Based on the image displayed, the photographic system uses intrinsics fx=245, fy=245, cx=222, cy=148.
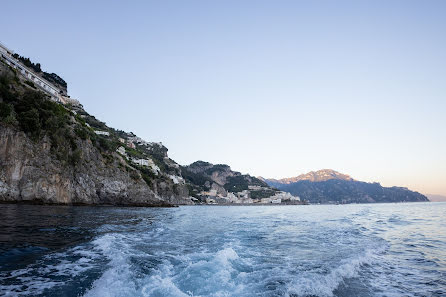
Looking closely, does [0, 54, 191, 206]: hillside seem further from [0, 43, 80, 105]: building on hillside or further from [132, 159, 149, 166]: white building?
[132, 159, 149, 166]: white building

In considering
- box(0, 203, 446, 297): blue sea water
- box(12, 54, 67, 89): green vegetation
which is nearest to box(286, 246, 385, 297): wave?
box(0, 203, 446, 297): blue sea water

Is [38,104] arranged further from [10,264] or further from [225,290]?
[225,290]

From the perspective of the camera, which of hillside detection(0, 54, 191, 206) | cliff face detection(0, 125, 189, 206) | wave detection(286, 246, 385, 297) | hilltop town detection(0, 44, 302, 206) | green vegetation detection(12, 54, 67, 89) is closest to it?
wave detection(286, 246, 385, 297)

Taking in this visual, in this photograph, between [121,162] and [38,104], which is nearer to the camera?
[38,104]

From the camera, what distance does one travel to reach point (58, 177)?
38.4m

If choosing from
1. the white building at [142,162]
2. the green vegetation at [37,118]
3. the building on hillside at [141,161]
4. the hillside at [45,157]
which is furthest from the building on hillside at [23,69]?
the white building at [142,162]

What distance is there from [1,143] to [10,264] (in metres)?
31.4

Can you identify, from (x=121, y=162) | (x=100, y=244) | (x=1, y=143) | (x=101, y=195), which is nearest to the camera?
(x=100, y=244)

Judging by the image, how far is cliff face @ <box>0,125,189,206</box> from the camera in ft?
101

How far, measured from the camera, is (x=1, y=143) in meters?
30.2

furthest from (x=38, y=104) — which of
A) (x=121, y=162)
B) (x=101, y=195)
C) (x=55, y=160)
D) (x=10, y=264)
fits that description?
(x=10, y=264)

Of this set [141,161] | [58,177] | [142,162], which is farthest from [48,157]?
[142,162]

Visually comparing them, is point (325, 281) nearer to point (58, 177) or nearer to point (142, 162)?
point (58, 177)

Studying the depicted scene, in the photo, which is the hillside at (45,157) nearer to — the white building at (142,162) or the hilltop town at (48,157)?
the hilltop town at (48,157)
